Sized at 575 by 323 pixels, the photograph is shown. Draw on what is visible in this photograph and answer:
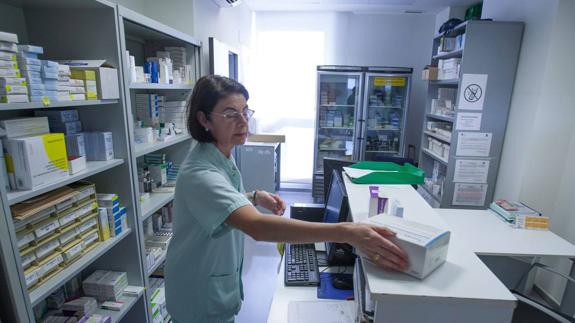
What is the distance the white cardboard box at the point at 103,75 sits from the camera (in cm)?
136

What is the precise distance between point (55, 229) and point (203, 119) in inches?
31.6

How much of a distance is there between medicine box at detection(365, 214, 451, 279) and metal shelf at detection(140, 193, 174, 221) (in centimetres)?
146

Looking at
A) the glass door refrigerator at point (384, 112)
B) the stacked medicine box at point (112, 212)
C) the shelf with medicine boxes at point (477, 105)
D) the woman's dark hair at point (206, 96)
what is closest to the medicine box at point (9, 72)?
the woman's dark hair at point (206, 96)

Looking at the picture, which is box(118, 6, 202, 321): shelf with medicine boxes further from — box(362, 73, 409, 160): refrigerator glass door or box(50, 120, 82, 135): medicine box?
box(362, 73, 409, 160): refrigerator glass door

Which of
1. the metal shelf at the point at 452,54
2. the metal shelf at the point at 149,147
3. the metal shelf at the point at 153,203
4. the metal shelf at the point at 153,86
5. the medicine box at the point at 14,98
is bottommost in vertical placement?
the metal shelf at the point at 153,203

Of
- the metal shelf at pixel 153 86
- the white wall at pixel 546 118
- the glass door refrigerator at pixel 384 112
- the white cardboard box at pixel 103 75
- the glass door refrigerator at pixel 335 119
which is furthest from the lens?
the glass door refrigerator at pixel 335 119

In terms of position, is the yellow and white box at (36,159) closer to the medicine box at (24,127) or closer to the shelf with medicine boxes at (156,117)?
the medicine box at (24,127)

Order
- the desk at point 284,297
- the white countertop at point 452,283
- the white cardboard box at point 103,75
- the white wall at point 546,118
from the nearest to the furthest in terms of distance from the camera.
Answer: the white countertop at point 452,283 < the desk at point 284,297 < the white cardboard box at point 103,75 < the white wall at point 546,118

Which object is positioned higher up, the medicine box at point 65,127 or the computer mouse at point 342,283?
the medicine box at point 65,127

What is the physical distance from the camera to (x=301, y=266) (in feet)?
5.07

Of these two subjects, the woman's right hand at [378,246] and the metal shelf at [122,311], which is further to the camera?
the metal shelf at [122,311]

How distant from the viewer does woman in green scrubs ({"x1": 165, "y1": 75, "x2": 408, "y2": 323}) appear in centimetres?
90

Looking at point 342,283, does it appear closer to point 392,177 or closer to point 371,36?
point 392,177

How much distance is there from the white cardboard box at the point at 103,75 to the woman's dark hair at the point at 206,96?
535 mm
